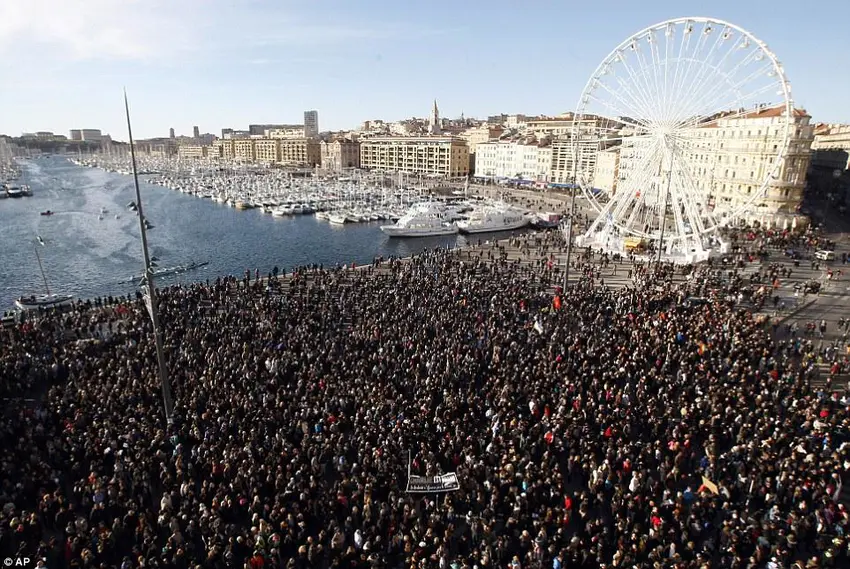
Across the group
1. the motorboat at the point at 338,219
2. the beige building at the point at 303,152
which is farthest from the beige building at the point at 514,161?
the beige building at the point at 303,152

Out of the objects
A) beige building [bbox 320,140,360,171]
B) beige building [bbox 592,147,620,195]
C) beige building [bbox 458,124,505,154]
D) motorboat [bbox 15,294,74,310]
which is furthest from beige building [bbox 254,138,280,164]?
motorboat [bbox 15,294,74,310]

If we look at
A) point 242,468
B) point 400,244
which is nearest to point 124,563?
point 242,468

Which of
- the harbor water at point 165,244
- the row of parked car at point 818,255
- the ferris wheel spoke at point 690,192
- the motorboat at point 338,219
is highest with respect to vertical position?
the ferris wheel spoke at point 690,192

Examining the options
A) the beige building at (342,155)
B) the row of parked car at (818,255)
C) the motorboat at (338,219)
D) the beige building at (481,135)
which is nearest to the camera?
the row of parked car at (818,255)

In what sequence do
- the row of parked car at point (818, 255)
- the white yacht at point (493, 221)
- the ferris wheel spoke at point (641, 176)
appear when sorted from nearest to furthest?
the row of parked car at point (818, 255), the ferris wheel spoke at point (641, 176), the white yacht at point (493, 221)

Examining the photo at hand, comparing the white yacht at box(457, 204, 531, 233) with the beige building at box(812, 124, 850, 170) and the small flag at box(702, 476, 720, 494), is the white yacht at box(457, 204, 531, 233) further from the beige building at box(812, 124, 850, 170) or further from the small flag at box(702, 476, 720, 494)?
the beige building at box(812, 124, 850, 170)

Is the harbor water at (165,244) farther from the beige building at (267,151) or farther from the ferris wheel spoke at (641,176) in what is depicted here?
the beige building at (267,151)

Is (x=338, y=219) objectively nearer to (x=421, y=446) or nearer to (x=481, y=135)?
(x=421, y=446)
